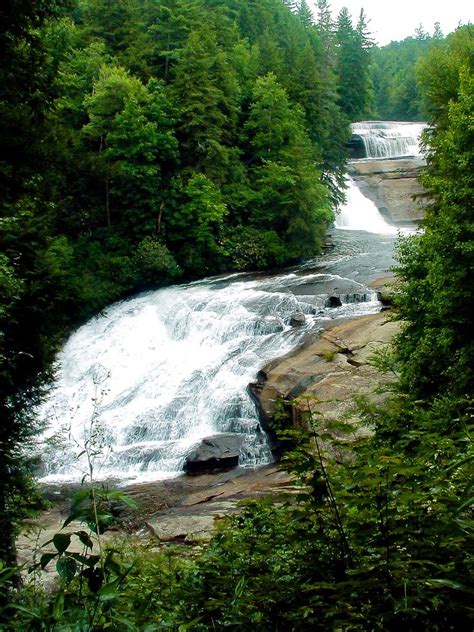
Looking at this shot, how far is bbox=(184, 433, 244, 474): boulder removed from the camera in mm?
12727

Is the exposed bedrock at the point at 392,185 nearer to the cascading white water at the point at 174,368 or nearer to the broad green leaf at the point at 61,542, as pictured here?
the cascading white water at the point at 174,368

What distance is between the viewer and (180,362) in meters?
16.7

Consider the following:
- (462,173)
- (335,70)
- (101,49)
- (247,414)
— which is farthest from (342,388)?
(335,70)

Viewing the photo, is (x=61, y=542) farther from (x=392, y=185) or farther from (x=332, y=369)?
(x=392, y=185)

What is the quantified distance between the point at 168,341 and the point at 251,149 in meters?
14.0

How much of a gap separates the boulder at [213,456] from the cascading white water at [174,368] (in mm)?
240

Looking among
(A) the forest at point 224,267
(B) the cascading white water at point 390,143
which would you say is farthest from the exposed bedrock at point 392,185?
(A) the forest at point 224,267

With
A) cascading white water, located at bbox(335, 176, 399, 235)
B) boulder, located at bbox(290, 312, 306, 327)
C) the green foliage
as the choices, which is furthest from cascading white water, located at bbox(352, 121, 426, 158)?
the green foliage

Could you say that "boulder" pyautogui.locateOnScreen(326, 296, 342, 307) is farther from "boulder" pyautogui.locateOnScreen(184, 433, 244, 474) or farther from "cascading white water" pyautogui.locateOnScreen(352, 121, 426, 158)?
"cascading white water" pyautogui.locateOnScreen(352, 121, 426, 158)

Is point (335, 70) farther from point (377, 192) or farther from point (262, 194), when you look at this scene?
point (262, 194)

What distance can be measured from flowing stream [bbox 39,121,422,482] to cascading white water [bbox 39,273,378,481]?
3 cm

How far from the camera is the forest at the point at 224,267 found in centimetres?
231

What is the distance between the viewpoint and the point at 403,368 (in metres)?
9.40

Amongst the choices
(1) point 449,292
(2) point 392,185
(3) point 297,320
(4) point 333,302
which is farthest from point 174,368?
(2) point 392,185
